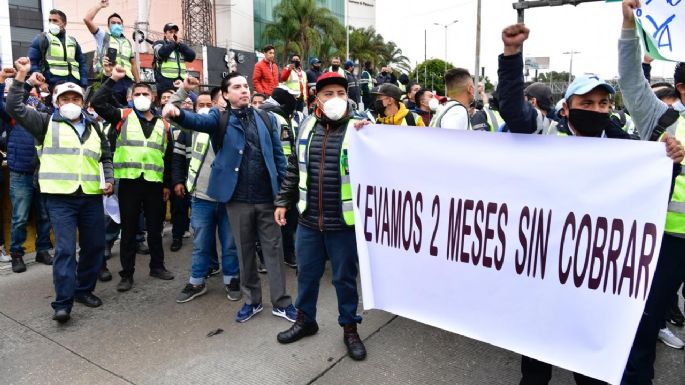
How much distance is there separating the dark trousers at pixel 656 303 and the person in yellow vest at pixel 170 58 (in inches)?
304

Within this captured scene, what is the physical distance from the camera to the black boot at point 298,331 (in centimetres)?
389

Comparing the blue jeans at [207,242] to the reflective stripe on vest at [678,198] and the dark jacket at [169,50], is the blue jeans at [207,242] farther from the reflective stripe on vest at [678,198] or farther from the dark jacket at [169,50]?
the dark jacket at [169,50]

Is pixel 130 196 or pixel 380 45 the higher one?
pixel 380 45

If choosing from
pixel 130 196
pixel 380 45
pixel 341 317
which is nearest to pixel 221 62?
pixel 380 45

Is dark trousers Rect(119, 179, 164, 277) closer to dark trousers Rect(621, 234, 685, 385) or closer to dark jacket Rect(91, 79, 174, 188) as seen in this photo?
dark jacket Rect(91, 79, 174, 188)

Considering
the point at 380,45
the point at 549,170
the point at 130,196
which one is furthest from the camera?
the point at 380,45

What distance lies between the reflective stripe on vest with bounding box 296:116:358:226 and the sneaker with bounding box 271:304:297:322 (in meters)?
1.03

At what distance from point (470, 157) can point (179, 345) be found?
2.58 meters

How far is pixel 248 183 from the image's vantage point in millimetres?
4309

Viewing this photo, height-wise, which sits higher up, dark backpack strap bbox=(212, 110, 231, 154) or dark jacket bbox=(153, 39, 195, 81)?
dark jacket bbox=(153, 39, 195, 81)

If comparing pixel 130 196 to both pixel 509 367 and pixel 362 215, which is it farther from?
pixel 509 367

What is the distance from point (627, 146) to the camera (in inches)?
94.6

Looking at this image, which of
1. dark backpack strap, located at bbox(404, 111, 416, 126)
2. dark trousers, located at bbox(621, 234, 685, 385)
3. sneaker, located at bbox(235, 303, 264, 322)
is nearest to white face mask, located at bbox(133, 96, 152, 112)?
sneaker, located at bbox(235, 303, 264, 322)

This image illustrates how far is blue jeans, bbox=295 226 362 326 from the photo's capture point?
367 cm
